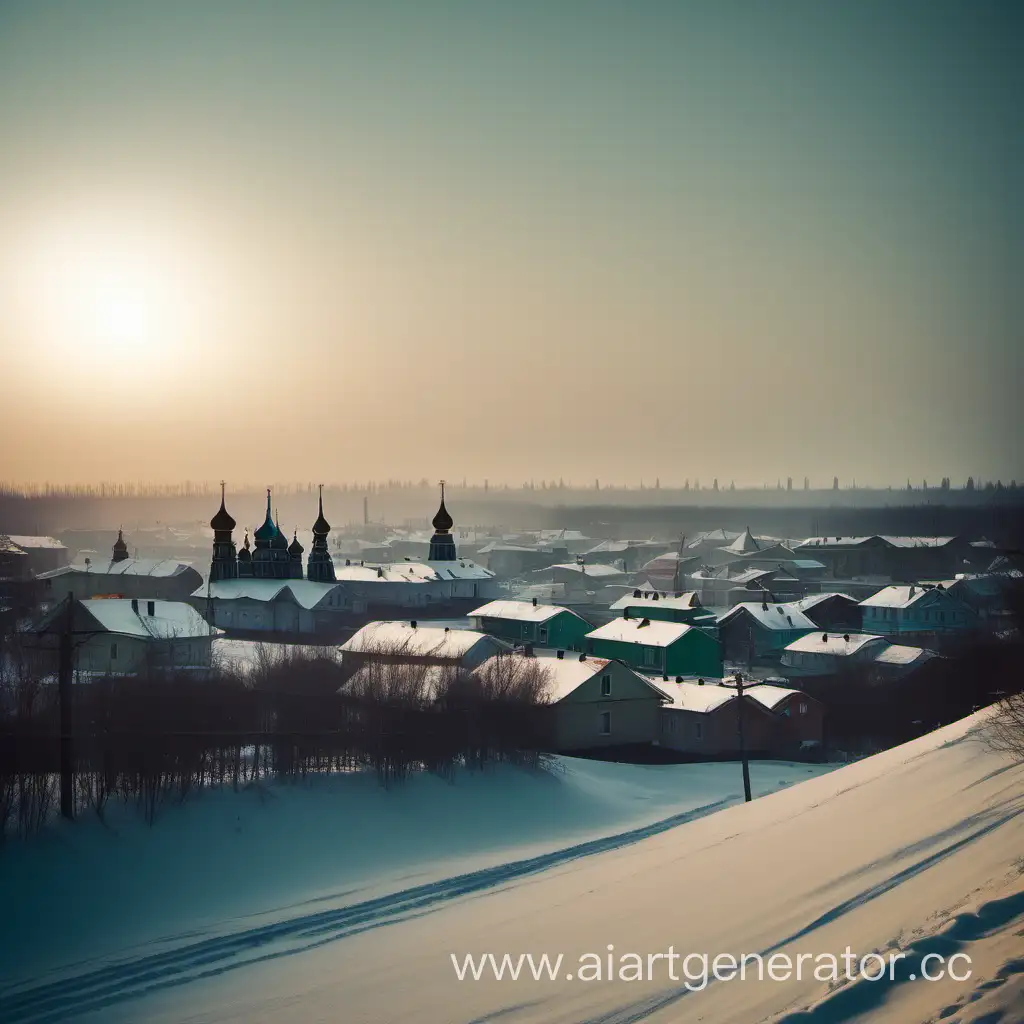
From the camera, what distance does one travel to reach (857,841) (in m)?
12.6

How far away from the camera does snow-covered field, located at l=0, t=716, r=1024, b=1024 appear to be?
27.2 ft

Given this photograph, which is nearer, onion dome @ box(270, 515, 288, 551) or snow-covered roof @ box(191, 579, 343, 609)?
snow-covered roof @ box(191, 579, 343, 609)

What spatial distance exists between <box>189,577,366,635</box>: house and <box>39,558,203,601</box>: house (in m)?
5.73

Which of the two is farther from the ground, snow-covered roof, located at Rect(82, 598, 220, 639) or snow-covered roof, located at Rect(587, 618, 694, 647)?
snow-covered roof, located at Rect(82, 598, 220, 639)

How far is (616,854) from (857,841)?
15.1 feet

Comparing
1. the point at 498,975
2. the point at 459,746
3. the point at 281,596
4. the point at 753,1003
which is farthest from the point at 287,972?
the point at 281,596

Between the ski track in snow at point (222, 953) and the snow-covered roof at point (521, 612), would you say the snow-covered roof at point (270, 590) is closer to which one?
the snow-covered roof at point (521, 612)

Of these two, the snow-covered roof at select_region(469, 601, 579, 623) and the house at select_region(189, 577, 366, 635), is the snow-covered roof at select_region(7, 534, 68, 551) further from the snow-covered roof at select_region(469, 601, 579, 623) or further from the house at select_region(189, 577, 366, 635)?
the snow-covered roof at select_region(469, 601, 579, 623)

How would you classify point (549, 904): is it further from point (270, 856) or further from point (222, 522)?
point (222, 522)

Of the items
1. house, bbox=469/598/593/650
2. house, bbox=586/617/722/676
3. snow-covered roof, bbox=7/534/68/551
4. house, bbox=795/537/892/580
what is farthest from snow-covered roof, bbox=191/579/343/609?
house, bbox=795/537/892/580

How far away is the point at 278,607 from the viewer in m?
50.1

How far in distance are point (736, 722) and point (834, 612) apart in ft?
81.8

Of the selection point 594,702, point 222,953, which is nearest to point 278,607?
point 594,702

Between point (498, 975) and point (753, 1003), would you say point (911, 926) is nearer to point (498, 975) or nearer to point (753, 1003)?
point (753, 1003)
